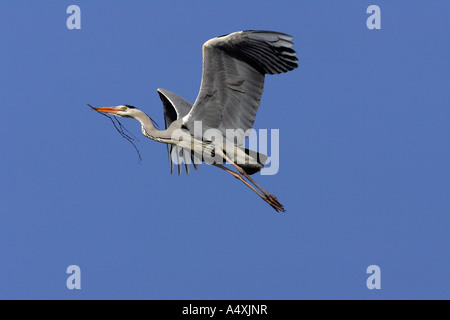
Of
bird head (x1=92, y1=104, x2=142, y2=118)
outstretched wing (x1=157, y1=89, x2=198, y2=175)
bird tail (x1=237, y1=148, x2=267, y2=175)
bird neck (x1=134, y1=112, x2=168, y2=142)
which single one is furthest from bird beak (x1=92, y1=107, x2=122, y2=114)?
bird tail (x1=237, y1=148, x2=267, y2=175)

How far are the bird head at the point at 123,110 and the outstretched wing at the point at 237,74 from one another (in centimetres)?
109

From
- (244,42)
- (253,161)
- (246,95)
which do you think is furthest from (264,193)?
(244,42)

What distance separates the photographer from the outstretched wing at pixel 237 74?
40.2ft

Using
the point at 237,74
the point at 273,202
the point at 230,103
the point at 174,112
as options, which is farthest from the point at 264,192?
the point at 174,112

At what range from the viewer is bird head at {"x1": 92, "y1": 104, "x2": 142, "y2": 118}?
13945mm

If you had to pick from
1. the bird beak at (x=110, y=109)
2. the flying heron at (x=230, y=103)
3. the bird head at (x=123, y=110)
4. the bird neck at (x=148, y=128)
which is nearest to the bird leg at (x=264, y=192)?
the flying heron at (x=230, y=103)

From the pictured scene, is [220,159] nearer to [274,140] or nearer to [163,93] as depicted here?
[274,140]

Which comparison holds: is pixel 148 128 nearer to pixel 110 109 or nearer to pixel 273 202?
pixel 110 109

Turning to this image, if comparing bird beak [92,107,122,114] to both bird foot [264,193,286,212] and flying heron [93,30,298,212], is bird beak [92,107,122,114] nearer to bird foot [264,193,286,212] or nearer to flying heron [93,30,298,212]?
flying heron [93,30,298,212]

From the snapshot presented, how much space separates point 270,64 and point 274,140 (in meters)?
1.40

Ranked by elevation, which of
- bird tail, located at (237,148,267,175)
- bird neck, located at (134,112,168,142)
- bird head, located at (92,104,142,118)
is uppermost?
bird head, located at (92,104,142,118)

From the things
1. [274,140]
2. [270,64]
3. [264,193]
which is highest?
[270,64]

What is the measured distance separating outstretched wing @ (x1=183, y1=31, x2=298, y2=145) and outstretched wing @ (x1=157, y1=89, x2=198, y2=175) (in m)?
1.36

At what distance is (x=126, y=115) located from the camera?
14.0 metres
